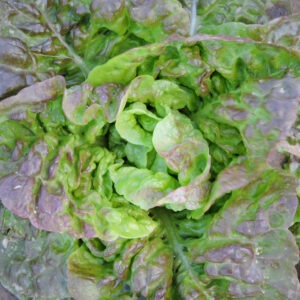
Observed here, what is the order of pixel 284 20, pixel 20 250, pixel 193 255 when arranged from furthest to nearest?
1. pixel 20 250
2. pixel 193 255
3. pixel 284 20

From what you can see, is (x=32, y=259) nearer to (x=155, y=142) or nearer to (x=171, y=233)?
(x=171, y=233)

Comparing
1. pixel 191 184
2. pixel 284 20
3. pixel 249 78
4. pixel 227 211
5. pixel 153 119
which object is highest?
pixel 284 20

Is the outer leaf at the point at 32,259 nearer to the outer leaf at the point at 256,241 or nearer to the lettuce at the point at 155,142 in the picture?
the lettuce at the point at 155,142

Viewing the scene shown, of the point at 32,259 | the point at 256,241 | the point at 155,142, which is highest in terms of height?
the point at 155,142

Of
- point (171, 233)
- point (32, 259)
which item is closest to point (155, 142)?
point (171, 233)

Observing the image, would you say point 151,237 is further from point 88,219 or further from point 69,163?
point 69,163

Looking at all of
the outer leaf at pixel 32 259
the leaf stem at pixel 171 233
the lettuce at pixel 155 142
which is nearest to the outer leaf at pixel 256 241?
the lettuce at pixel 155 142

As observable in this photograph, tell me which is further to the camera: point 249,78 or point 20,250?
point 20,250

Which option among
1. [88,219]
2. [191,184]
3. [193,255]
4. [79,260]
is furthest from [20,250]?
[191,184]
